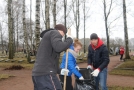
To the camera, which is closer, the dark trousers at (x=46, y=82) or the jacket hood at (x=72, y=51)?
the dark trousers at (x=46, y=82)

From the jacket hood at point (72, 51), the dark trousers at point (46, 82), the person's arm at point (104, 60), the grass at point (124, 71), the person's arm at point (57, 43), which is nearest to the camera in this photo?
the person's arm at point (57, 43)

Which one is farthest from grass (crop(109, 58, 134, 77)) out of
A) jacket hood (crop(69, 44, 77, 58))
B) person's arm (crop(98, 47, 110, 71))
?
jacket hood (crop(69, 44, 77, 58))

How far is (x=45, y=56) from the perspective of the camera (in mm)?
3529

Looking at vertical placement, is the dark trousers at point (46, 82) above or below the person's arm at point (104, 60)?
below

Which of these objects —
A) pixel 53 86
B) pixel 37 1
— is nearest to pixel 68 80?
pixel 53 86

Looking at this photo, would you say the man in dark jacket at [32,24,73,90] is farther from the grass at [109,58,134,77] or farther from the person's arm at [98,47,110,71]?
the grass at [109,58,134,77]

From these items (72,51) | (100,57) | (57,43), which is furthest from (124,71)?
(57,43)

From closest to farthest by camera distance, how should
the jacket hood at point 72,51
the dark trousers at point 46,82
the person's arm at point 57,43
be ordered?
the person's arm at point 57,43
the dark trousers at point 46,82
the jacket hood at point 72,51

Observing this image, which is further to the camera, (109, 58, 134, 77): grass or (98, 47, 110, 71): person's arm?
(109, 58, 134, 77): grass

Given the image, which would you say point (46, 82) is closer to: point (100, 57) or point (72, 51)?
point (72, 51)

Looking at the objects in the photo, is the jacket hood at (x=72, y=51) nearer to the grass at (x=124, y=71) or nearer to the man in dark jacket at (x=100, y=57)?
the man in dark jacket at (x=100, y=57)

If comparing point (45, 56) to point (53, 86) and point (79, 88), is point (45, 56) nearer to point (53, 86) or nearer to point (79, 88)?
point (53, 86)

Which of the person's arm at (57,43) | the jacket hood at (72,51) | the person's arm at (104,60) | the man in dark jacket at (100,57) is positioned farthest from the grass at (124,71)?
the person's arm at (57,43)

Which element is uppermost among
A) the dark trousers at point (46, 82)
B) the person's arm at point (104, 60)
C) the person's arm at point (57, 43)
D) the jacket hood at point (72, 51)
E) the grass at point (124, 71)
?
the person's arm at point (57, 43)
